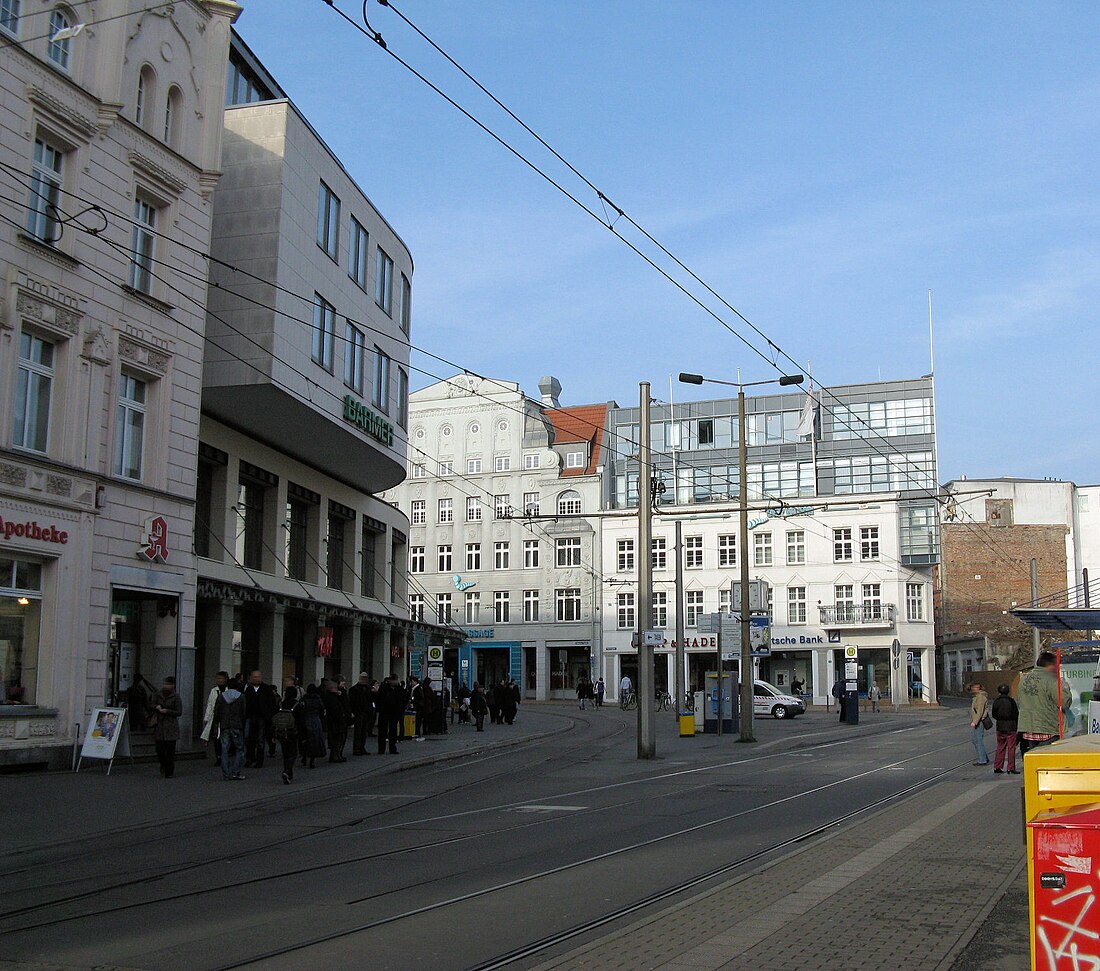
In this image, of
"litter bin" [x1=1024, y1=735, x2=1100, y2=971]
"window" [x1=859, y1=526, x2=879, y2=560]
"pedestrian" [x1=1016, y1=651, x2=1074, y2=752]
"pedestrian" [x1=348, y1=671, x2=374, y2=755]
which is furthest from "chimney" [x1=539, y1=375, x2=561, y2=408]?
"litter bin" [x1=1024, y1=735, x2=1100, y2=971]

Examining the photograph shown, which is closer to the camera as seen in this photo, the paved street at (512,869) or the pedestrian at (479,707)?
the paved street at (512,869)

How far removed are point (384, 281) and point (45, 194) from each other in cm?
1610

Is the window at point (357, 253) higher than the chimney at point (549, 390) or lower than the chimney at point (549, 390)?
lower

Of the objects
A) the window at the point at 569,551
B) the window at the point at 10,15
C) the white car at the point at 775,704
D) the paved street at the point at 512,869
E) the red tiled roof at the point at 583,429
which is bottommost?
the white car at the point at 775,704

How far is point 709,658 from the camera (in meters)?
70.1

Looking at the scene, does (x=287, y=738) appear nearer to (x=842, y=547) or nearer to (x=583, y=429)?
(x=842, y=547)

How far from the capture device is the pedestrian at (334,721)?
926 inches

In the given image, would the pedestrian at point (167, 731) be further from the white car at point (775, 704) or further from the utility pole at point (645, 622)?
the white car at point (775, 704)

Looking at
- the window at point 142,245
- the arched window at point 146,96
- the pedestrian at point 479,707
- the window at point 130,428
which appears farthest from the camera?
the pedestrian at point 479,707

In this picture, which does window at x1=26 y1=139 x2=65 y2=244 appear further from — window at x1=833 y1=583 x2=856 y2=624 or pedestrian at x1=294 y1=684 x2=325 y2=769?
window at x1=833 y1=583 x2=856 y2=624

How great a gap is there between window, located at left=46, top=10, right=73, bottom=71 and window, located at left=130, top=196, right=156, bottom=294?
117 inches

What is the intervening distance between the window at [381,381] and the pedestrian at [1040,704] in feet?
75.7

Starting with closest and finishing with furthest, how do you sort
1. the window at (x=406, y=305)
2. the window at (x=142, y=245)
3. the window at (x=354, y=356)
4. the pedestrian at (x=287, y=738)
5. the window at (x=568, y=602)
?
the pedestrian at (x=287, y=738)
the window at (x=142, y=245)
the window at (x=354, y=356)
the window at (x=406, y=305)
the window at (x=568, y=602)

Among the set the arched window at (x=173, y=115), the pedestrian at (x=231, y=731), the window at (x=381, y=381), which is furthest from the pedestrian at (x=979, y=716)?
the window at (x=381, y=381)
